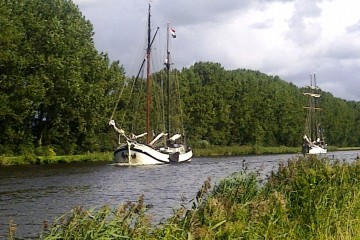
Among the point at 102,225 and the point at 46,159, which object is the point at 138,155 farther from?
the point at 102,225

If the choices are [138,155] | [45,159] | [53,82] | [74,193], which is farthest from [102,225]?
[53,82]

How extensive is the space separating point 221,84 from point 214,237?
114210 millimetres

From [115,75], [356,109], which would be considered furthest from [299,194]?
[356,109]

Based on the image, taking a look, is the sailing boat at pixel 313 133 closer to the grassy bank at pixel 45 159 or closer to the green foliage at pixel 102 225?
the grassy bank at pixel 45 159

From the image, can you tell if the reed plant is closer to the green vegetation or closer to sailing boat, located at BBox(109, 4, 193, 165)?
sailing boat, located at BBox(109, 4, 193, 165)

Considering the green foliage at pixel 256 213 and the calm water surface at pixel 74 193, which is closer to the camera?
the green foliage at pixel 256 213

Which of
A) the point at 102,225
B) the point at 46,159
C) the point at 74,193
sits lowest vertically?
the point at 74,193

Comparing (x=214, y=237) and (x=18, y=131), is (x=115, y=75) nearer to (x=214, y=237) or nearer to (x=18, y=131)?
(x=18, y=131)

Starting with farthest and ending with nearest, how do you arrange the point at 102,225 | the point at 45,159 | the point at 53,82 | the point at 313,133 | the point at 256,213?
the point at 313,133 < the point at 53,82 < the point at 45,159 < the point at 256,213 < the point at 102,225

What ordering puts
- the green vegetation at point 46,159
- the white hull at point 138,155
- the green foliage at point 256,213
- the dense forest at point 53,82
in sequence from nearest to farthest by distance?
the green foliage at point 256,213 < the green vegetation at point 46,159 < the dense forest at point 53,82 < the white hull at point 138,155

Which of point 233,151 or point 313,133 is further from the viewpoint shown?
point 313,133

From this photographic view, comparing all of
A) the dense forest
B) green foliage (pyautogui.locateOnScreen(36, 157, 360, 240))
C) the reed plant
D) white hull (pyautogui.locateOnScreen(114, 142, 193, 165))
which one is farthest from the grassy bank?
green foliage (pyautogui.locateOnScreen(36, 157, 360, 240))

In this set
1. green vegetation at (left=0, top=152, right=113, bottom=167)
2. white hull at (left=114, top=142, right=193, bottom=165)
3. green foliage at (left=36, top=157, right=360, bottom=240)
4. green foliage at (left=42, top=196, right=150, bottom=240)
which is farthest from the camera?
white hull at (left=114, top=142, right=193, bottom=165)

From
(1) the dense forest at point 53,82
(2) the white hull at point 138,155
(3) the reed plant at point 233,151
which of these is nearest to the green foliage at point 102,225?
(1) the dense forest at point 53,82
